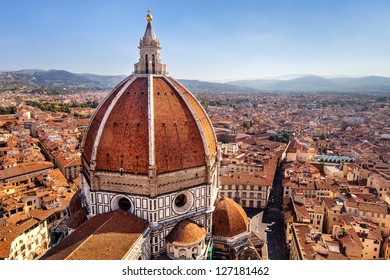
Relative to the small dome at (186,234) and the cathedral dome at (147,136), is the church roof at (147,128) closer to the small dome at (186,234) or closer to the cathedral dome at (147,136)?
the cathedral dome at (147,136)

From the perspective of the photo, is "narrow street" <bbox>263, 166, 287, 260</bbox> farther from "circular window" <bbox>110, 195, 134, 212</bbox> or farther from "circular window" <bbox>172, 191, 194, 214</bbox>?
"circular window" <bbox>110, 195, 134, 212</bbox>

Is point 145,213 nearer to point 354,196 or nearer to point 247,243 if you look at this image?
point 247,243

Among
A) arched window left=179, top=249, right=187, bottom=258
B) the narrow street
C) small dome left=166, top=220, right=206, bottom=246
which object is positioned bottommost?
the narrow street

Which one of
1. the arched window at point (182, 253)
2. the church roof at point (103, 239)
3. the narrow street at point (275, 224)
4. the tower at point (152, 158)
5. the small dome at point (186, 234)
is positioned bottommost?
the narrow street at point (275, 224)

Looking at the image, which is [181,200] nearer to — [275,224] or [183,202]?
[183,202]

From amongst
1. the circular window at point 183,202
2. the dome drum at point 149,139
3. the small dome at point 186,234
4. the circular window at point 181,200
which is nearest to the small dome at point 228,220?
the small dome at point 186,234

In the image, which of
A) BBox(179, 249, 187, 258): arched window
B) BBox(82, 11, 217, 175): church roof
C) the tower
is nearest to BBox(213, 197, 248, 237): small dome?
the tower

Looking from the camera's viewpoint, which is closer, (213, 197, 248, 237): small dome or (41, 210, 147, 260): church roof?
Answer: (41, 210, 147, 260): church roof
